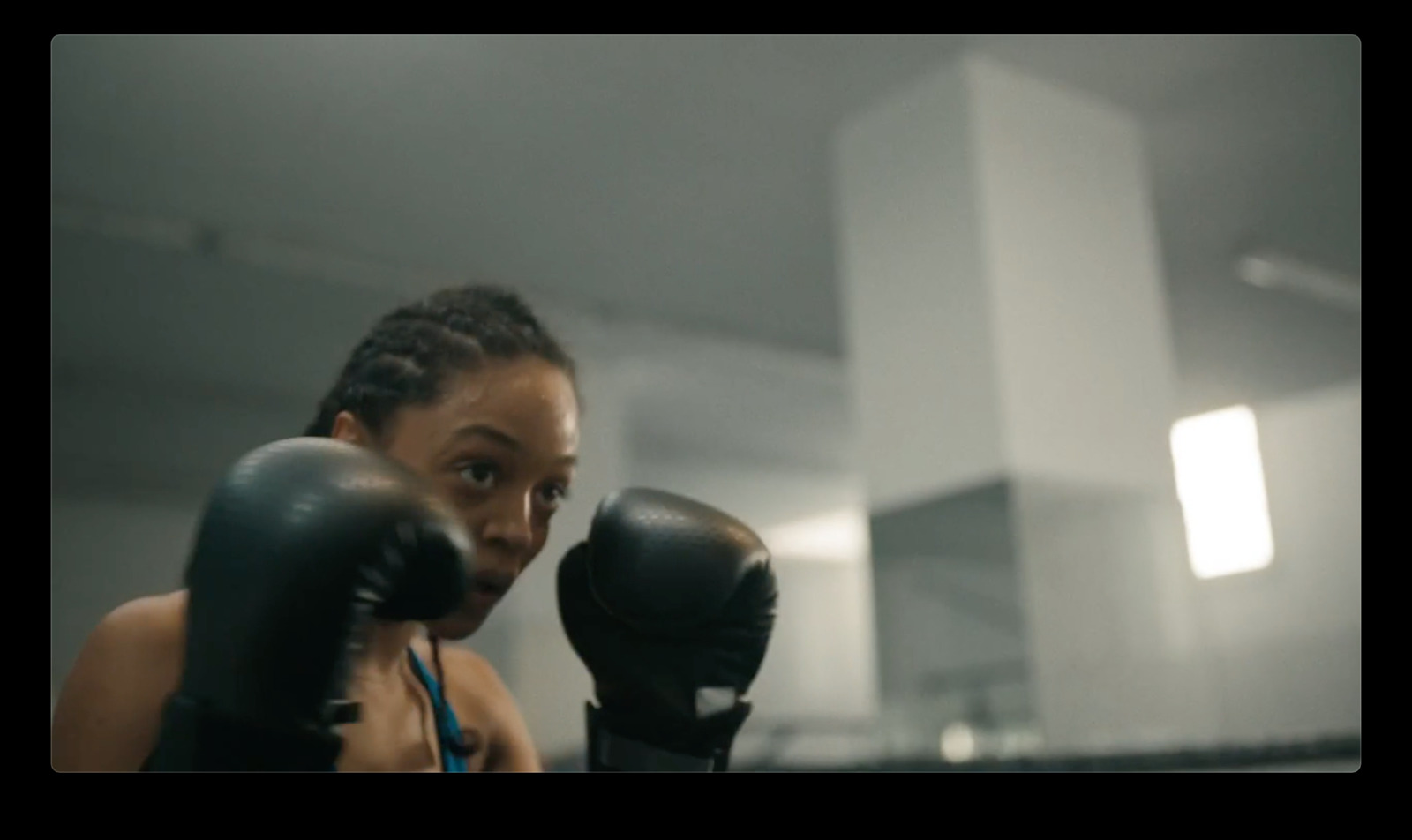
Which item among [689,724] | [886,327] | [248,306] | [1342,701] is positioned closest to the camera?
[689,724]

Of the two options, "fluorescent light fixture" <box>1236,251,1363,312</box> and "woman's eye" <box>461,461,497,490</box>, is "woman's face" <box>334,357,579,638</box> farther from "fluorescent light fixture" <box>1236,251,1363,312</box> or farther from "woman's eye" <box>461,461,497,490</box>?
"fluorescent light fixture" <box>1236,251,1363,312</box>

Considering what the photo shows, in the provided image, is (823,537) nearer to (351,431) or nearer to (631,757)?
(631,757)

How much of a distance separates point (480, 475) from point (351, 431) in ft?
0.26

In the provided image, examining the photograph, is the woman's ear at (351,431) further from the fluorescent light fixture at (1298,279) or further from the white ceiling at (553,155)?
the fluorescent light fixture at (1298,279)

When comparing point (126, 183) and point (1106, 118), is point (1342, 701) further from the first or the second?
point (126, 183)

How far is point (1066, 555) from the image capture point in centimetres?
217

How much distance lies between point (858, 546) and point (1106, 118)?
103cm

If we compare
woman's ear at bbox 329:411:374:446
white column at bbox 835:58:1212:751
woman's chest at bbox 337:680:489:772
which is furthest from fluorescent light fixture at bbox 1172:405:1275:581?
woman's ear at bbox 329:411:374:446

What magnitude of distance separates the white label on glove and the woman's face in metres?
0.18

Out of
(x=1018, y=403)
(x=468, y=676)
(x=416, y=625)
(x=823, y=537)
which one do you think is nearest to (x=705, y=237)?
(x=1018, y=403)

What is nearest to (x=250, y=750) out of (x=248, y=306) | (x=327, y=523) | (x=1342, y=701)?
(x=327, y=523)

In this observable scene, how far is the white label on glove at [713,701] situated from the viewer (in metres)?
0.74

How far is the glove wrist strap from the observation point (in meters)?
0.74
